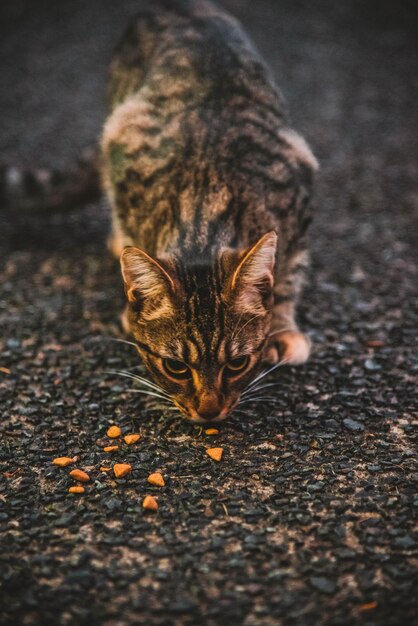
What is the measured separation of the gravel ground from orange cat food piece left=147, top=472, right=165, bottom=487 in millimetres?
19

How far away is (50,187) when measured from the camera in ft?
12.6

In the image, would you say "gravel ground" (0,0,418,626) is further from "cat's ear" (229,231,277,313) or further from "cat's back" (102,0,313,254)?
"cat's back" (102,0,313,254)

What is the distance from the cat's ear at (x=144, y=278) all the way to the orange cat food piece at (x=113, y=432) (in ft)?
1.70

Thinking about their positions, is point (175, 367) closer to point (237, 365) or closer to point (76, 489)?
point (237, 365)

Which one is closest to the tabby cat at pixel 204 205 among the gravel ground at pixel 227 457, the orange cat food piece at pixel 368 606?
the gravel ground at pixel 227 457

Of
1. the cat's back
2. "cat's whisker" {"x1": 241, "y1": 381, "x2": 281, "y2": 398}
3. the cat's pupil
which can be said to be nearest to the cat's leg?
"cat's whisker" {"x1": 241, "y1": 381, "x2": 281, "y2": 398}

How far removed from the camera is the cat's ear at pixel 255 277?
→ 2307 millimetres

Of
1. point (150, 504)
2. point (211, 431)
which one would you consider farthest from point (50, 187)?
point (150, 504)

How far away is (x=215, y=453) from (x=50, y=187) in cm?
218

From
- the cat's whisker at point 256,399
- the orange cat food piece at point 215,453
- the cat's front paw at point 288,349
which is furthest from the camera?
the cat's front paw at point 288,349

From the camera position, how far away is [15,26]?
7641 mm

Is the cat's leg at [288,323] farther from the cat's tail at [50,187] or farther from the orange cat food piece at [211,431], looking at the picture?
the cat's tail at [50,187]

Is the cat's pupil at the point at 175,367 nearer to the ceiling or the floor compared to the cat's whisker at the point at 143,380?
nearer to the ceiling

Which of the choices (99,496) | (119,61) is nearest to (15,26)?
(119,61)
